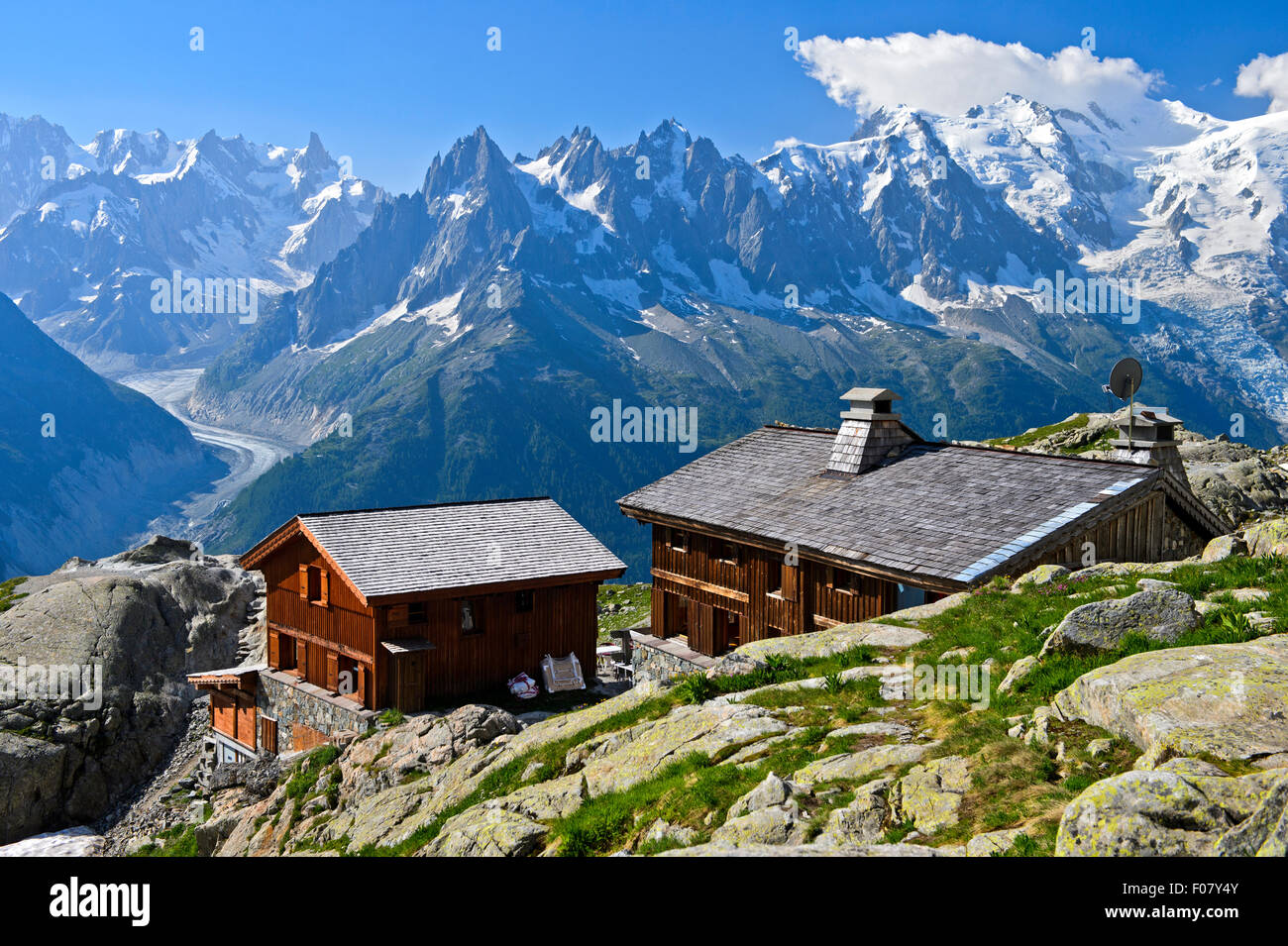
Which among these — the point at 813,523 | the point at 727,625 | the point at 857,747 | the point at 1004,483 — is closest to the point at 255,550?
the point at 727,625

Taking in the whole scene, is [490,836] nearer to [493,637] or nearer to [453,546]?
[493,637]

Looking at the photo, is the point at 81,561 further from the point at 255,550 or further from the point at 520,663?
the point at 520,663

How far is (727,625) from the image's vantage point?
130ft

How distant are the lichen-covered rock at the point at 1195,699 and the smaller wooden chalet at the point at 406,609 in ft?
89.6

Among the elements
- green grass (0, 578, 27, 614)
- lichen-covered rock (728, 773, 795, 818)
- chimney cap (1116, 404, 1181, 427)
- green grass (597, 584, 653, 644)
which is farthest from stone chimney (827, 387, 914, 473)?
green grass (0, 578, 27, 614)

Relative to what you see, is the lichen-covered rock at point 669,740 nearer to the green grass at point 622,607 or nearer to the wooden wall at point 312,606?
the wooden wall at point 312,606

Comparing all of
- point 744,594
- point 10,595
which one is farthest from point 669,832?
point 10,595

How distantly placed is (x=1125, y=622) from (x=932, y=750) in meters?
4.33

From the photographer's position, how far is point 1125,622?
14492 mm

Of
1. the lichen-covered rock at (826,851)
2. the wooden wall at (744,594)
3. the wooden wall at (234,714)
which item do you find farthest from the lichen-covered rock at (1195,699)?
the wooden wall at (234,714)

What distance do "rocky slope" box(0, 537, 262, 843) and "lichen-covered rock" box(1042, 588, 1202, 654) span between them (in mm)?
48121

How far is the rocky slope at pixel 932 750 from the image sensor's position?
9.48 metres

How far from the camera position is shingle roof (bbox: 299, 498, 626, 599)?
36406mm

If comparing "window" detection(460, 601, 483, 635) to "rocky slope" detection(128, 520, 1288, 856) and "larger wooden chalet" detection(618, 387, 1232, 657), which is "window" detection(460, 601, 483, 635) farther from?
"rocky slope" detection(128, 520, 1288, 856)
